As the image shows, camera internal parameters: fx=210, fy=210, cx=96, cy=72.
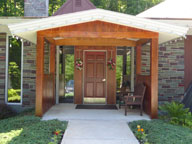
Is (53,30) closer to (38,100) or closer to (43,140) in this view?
(38,100)

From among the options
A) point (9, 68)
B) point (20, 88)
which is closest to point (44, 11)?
point (9, 68)

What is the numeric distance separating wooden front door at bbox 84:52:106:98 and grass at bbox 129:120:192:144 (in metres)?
3.21

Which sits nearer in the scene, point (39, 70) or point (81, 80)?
point (39, 70)

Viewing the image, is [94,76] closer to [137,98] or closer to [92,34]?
[137,98]

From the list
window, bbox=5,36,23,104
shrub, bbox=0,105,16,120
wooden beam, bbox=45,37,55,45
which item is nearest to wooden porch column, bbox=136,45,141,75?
wooden beam, bbox=45,37,55,45

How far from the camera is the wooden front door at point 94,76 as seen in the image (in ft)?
27.2

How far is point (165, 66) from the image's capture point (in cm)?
760

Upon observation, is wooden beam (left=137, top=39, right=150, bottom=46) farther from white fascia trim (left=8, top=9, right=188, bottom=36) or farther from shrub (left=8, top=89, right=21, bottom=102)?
shrub (left=8, top=89, right=21, bottom=102)

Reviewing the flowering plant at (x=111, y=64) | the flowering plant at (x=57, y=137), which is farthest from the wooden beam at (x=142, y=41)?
the flowering plant at (x=57, y=137)

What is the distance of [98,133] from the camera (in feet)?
15.1

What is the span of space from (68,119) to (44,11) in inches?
177

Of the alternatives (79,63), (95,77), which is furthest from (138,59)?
(79,63)

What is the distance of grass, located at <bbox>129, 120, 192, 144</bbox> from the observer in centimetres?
408

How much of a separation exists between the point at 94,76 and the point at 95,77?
0.06 meters
